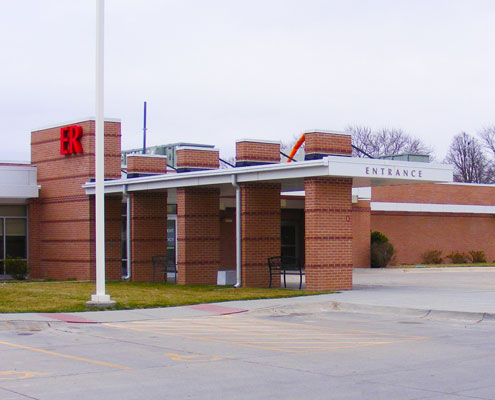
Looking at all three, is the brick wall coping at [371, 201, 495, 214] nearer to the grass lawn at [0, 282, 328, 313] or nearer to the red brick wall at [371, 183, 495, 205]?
the red brick wall at [371, 183, 495, 205]

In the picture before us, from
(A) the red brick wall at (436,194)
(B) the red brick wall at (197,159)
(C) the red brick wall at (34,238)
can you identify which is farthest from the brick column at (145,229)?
(A) the red brick wall at (436,194)

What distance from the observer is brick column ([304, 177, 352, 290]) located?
70.6ft

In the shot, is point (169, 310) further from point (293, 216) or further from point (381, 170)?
point (293, 216)

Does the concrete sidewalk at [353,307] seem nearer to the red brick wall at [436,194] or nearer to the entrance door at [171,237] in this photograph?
the entrance door at [171,237]

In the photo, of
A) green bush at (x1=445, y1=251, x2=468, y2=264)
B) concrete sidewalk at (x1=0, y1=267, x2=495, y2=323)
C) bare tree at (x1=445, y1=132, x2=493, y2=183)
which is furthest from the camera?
bare tree at (x1=445, y1=132, x2=493, y2=183)

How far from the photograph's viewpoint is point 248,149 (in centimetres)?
2462

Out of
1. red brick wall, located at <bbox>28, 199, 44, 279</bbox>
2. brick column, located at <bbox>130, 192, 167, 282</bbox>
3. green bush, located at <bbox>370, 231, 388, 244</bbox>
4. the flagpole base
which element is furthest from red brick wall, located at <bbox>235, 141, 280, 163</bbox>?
green bush, located at <bbox>370, 231, 388, 244</bbox>

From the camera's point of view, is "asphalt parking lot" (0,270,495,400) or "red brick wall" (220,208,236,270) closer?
"asphalt parking lot" (0,270,495,400)

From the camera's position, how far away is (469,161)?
7906 centimetres

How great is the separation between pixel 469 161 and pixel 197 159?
2264 inches

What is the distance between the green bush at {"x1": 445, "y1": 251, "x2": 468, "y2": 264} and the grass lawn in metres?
22.9

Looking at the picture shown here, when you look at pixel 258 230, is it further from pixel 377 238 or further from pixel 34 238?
pixel 377 238

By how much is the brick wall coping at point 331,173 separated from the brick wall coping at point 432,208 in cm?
1649

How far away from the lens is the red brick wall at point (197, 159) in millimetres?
26562
